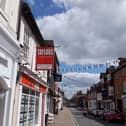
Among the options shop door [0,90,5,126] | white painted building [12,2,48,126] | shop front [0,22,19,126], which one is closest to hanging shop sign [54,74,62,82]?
white painted building [12,2,48,126]

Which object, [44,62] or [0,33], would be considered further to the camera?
[44,62]

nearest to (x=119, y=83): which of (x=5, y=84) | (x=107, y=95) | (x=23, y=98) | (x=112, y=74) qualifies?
(x=112, y=74)

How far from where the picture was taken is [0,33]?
26.6ft

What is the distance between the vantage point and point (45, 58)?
14.7m

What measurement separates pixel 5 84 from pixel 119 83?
45445 millimetres

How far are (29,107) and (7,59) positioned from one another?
598 centimetres

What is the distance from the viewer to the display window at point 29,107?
1284 centimetres

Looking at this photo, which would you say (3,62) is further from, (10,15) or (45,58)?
(45,58)

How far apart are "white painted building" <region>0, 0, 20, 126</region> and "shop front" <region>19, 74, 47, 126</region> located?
6.48 ft

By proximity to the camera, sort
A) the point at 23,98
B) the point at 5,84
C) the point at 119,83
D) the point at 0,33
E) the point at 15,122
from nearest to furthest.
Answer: the point at 0,33 < the point at 5,84 < the point at 15,122 < the point at 23,98 < the point at 119,83

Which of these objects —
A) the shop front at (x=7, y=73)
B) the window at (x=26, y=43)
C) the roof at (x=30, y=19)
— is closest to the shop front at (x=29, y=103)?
the window at (x=26, y=43)

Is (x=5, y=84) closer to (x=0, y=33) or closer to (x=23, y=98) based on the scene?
(x=0, y=33)

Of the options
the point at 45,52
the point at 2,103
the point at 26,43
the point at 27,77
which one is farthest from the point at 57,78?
the point at 2,103

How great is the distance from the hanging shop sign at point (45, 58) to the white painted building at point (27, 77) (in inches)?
Result: 14.5
